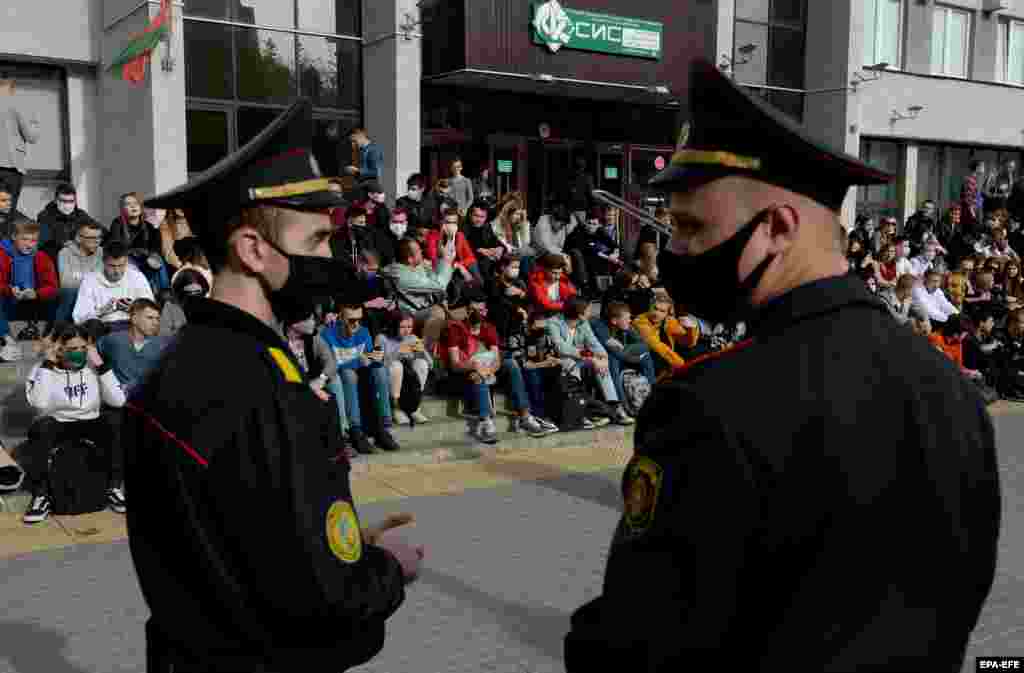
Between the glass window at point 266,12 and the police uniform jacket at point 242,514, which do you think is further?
the glass window at point 266,12

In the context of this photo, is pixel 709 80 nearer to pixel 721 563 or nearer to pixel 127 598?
pixel 721 563

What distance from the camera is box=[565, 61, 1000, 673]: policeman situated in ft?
4.29

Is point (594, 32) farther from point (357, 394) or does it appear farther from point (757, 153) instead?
point (757, 153)

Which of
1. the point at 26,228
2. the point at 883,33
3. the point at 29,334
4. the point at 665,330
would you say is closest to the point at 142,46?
the point at 26,228

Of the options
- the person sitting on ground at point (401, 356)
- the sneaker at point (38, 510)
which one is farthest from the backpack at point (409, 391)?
the sneaker at point (38, 510)

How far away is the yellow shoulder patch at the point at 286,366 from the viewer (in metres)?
1.94

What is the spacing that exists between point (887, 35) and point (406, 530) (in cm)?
2544

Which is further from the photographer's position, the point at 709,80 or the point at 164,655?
the point at 164,655

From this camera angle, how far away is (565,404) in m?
9.65

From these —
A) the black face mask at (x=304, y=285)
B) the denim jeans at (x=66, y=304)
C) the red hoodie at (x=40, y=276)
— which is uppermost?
the black face mask at (x=304, y=285)

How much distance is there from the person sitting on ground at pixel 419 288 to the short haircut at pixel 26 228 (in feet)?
11.7

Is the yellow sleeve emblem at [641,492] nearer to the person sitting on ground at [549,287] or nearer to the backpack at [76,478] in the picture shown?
the backpack at [76,478]

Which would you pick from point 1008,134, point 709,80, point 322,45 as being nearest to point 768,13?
point 1008,134

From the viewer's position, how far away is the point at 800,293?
1472mm
